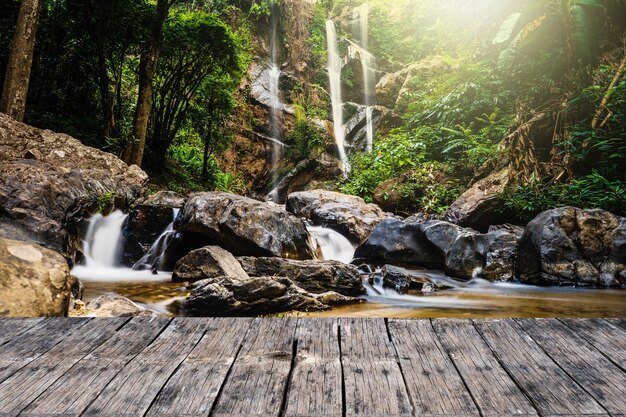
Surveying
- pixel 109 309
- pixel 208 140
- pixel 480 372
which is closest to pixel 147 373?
pixel 480 372

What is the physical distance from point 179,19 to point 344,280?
875cm

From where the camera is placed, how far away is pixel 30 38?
7812 mm

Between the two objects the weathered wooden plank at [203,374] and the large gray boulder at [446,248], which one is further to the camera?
the large gray boulder at [446,248]

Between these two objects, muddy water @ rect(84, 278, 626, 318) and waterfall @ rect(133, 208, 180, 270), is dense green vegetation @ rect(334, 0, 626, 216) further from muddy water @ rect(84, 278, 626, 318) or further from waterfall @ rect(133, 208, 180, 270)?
waterfall @ rect(133, 208, 180, 270)

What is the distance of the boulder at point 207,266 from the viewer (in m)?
5.38

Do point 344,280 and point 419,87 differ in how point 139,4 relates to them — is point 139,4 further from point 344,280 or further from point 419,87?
point 419,87

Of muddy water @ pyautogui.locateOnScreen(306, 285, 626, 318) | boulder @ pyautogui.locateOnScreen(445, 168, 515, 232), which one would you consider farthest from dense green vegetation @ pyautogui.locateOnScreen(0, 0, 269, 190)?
muddy water @ pyautogui.locateOnScreen(306, 285, 626, 318)

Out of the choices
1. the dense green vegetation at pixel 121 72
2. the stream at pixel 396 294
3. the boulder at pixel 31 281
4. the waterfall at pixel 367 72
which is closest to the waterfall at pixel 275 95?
the waterfall at pixel 367 72

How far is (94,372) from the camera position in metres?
1.38

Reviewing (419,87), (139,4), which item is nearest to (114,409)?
(139,4)

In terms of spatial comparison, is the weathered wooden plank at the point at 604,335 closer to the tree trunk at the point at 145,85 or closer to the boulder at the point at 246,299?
the boulder at the point at 246,299

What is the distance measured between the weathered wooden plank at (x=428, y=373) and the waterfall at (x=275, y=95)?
54.2ft

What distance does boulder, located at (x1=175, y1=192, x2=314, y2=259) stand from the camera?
6516mm

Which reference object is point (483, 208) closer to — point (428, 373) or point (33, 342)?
point (428, 373)
